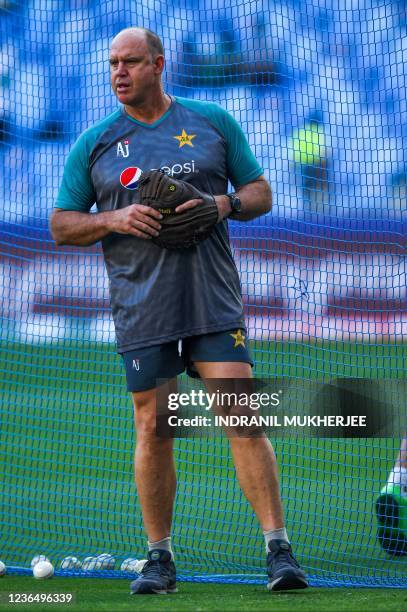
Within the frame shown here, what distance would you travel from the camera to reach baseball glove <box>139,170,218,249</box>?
4094 mm

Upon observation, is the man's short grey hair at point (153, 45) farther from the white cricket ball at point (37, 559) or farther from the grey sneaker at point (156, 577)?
the white cricket ball at point (37, 559)

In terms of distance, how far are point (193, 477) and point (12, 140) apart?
2.46m

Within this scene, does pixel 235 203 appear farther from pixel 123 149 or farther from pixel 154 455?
pixel 154 455

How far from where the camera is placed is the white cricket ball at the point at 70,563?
499 cm

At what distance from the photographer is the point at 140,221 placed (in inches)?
162

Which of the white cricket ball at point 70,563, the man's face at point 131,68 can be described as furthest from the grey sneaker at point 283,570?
the man's face at point 131,68

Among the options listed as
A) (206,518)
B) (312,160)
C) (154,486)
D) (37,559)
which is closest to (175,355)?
(154,486)

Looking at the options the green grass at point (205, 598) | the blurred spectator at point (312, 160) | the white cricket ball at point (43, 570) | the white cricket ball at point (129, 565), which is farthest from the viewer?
the blurred spectator at point (312, 160)

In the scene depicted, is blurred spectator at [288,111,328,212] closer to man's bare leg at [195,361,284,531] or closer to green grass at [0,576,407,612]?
man's bare leg at [195,361,284,531]

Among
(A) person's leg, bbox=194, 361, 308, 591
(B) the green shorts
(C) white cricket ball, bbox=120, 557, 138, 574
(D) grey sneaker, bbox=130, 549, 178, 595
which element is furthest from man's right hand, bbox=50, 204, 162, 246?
(C) white cricket ball, bbox=120, 557, 138, 574

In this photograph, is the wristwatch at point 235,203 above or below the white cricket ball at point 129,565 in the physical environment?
above

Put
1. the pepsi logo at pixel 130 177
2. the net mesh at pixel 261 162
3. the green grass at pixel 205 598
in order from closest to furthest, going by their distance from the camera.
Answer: the green grass at pixel 205 598 → the pepsi logo at pixel 130 177 → the net mesh at pixel 261 162

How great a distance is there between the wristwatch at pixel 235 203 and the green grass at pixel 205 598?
143 cm

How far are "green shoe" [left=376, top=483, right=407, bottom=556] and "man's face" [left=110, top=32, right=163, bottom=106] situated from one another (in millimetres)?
2254
